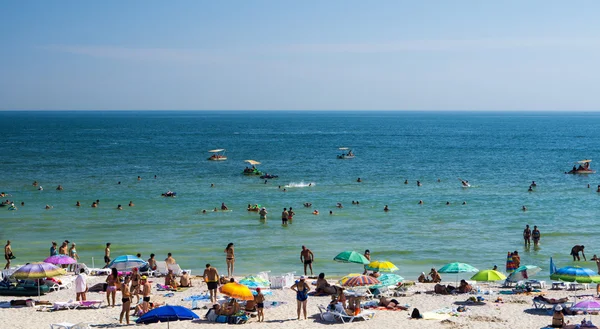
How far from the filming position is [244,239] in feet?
116

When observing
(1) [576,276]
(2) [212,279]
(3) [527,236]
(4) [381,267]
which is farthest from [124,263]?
(3) [527,236]

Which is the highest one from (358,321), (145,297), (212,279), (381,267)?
(212,279)

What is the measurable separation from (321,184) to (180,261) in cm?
3006

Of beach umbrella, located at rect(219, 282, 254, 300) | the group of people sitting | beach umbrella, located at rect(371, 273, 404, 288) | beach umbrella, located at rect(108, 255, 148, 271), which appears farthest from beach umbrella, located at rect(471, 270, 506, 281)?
beach umbrella, located at rect(108, 255, 148, 271)

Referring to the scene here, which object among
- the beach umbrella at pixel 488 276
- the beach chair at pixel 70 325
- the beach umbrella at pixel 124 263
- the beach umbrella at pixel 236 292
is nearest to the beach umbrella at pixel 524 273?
the beach umbrella at pixel 488 276

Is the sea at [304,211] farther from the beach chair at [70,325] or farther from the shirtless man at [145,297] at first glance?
the beach chair at [70,325]

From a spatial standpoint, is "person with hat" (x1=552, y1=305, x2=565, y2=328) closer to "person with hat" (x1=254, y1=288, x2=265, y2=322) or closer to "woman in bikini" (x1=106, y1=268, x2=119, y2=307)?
"person with hat" (x1=254, y1=288, x2=265, y2=322)

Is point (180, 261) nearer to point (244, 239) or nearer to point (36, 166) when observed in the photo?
point (244, 239)

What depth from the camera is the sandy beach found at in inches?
729

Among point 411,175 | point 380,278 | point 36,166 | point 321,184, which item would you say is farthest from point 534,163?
point 380,278

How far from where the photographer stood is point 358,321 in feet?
62.2

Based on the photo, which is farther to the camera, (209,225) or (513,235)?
(209,225)

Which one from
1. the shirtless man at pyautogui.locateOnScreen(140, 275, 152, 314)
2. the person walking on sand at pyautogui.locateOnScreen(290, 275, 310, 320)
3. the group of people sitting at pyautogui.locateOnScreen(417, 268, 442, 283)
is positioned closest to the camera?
the person walking on sand at pyautogui.locateOnScreen(290, 275, 310, 320)

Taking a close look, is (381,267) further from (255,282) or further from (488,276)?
(255,282)
